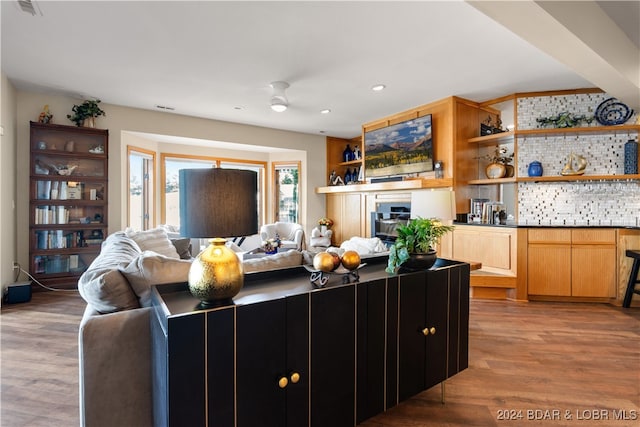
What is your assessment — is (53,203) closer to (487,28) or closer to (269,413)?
(269,413)

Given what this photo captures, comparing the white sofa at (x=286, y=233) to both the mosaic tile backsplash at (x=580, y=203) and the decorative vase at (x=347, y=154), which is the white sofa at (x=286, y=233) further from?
the mosaic tile backsplash at (x=580, y=203)

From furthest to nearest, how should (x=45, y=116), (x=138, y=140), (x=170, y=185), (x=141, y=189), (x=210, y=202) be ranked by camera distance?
(x=170, y=185)
(x=141, y=189)
(x=138, y=140)
(x=45, y=116)
(x=210, y=202)

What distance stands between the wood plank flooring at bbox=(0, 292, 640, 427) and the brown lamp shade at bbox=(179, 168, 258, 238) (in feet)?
4.52

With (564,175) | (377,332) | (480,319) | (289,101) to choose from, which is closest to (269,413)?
(377,332)

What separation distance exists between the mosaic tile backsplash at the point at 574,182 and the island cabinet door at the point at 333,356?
380 centimetres

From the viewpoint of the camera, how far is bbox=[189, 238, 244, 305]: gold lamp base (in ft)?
4.07

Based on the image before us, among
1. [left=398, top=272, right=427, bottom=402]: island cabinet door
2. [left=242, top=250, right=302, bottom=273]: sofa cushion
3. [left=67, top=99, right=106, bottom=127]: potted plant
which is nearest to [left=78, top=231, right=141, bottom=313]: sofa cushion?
[left=242, top=250, right=302, bottom=273]: sofa cushion

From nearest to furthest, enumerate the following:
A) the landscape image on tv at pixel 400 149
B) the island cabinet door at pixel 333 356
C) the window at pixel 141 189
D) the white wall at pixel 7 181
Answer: the island cabinet door at pixel 333 356
the white wall at pixel 7 181
the landscape image on tv at pixel 400 149
the window at pixel 141 189

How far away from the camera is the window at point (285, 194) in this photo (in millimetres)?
7148

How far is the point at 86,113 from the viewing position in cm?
446

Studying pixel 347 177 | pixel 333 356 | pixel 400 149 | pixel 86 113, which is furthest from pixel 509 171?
pixel 86 113

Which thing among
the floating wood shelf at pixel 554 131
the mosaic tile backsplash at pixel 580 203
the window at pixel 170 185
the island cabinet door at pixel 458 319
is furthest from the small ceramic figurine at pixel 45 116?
the mosaic tile backsplash at pixel 580 203

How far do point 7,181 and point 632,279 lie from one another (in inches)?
292

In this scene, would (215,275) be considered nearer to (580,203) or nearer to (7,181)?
(7,181)
